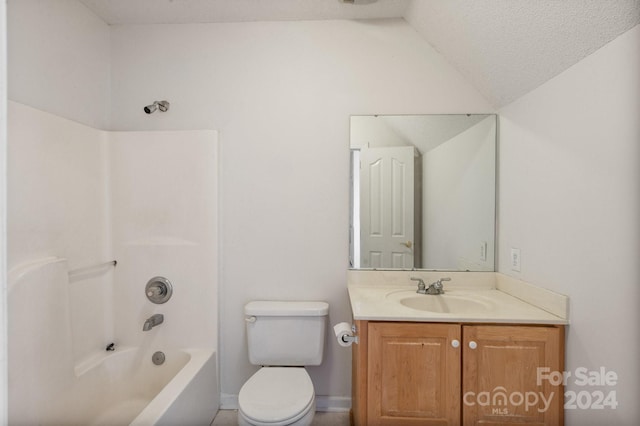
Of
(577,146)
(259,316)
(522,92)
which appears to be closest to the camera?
(577,146)

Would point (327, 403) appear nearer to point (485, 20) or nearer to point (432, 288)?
point (432, 288)

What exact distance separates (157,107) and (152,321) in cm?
135

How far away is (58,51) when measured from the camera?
1.48 metres

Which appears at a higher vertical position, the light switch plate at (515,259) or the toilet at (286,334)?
the light switch plate at (515,259)

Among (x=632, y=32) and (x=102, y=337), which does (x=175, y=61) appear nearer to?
(x=102, y=337)

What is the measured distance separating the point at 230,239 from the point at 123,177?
79 centimetres

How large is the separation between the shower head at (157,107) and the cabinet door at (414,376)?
6.00ft

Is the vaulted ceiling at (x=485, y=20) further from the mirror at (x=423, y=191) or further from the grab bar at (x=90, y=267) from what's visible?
the grab bar at (x=90, y=267)

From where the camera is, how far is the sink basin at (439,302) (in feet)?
4.89

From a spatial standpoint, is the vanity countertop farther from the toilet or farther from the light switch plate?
the toilet

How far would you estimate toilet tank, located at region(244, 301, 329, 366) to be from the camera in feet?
5.23

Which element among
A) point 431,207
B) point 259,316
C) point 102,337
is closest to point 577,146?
point 431,207

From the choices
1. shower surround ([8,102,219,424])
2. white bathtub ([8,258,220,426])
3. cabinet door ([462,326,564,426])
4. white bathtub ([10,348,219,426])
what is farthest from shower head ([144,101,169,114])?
cabinet door ([462,326,564,426])

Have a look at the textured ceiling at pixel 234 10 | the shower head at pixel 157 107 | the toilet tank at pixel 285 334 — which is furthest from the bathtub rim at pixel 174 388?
the textured ceiling at pixel 234 10
